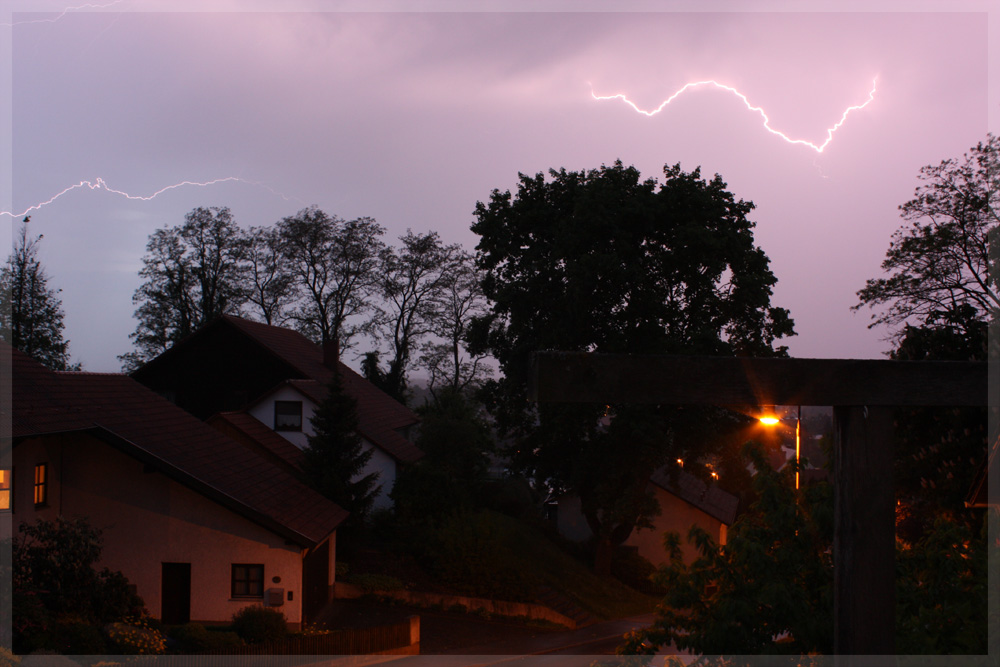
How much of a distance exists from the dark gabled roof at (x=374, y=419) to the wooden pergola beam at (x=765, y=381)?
26.4 metres

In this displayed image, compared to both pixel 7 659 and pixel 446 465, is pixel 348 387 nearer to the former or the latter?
pixel 446 465

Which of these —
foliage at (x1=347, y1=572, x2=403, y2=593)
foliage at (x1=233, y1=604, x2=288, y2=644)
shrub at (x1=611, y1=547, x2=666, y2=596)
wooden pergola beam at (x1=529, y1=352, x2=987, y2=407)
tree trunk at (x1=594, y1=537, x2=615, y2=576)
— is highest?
wooden pergola beam at (x1=529, y1=352, x2=987, y2=407)

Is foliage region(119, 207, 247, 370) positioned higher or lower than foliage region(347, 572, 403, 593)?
higher

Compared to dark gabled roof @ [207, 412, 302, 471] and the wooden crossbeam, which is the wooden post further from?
dark gabled roof @ [207, 412, 302, 471]

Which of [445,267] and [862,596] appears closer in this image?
[862,596]

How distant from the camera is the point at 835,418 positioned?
3.88m

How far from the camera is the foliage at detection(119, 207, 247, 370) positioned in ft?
150

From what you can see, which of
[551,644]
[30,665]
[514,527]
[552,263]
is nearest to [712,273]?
[552,263]

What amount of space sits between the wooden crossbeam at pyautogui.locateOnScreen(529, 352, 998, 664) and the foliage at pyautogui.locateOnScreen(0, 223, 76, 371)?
43072mm

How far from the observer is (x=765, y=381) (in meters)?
3.88

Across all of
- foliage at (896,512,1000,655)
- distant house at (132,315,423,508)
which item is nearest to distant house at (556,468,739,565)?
distant house at (132,315,423,508)

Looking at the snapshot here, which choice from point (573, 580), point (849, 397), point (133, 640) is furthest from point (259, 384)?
point (849, 397)

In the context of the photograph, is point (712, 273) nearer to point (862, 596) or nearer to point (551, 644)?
point (551, 644)

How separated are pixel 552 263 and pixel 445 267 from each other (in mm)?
22296
